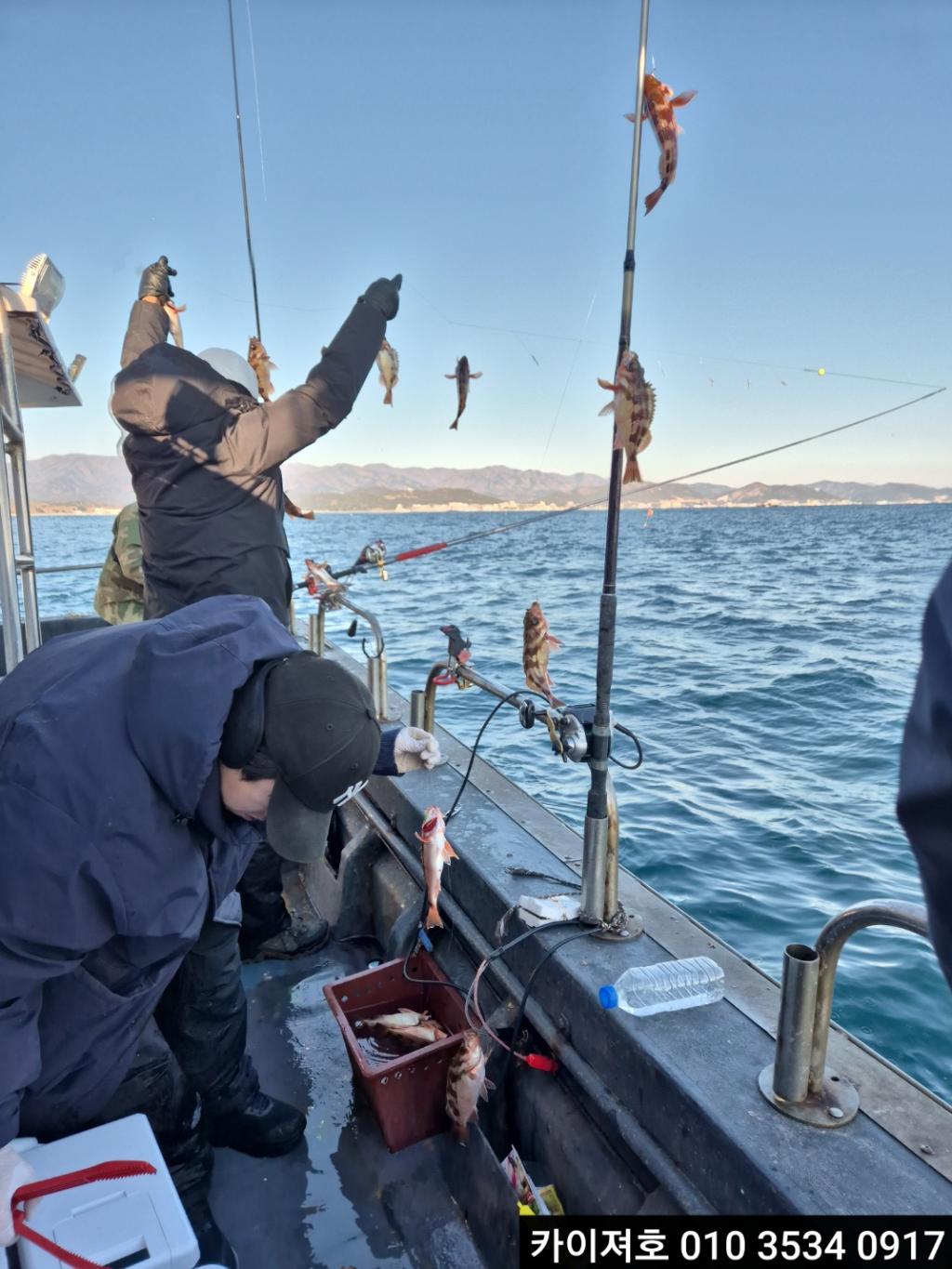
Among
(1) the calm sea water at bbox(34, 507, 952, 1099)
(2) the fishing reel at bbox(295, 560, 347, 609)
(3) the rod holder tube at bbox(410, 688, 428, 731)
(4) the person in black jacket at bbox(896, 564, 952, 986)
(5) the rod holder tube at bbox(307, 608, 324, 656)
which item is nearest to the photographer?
(4) the person in black jacket at bbox(896, 564, 952, 986)

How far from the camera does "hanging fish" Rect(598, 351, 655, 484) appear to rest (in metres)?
2.19

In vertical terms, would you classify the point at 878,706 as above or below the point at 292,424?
below

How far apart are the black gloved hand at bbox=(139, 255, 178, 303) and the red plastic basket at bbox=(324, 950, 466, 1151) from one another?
3410 mm

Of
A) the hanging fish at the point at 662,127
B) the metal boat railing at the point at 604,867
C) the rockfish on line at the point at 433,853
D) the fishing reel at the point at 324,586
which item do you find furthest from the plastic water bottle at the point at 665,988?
the fishing reel at the point at 324,586

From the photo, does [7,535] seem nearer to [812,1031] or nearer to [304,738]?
[304,738]

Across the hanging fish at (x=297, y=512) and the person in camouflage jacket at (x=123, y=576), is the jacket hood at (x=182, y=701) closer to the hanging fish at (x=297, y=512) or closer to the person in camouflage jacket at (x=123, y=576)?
the person in camouflage jacket at (x=123, y=576)

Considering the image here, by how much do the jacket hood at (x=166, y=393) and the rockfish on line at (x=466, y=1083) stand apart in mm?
2564

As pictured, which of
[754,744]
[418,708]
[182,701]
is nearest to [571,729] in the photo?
[182,701]

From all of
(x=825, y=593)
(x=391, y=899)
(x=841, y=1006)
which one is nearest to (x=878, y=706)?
(x=841, y=1006)

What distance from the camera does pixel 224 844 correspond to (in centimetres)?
201

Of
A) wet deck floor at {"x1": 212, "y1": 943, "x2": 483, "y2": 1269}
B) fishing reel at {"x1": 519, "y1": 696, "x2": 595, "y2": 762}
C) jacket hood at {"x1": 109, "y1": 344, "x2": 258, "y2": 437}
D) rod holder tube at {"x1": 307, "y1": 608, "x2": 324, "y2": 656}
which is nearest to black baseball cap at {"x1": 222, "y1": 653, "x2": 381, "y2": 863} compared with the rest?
fishing reel at {"x1": 519, "y1": 696, "x2": 595, "y2": 762}

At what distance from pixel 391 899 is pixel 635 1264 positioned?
1961 millimetres

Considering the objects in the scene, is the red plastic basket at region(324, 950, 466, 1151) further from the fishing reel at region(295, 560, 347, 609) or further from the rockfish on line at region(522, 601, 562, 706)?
the fishing reel at region(295, 560, 347, 609)

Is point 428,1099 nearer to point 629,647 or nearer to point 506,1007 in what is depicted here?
point 506,1007
